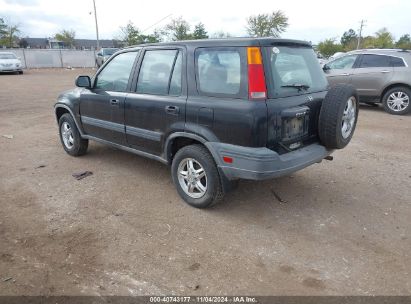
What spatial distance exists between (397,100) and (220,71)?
7.65 meters

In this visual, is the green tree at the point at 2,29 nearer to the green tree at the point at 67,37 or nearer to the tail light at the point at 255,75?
the green tree at the point at 67,37

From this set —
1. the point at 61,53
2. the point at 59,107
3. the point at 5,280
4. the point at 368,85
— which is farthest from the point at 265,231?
the point at 61,53

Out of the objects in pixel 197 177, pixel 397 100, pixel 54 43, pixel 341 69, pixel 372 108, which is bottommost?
pixel 372 108

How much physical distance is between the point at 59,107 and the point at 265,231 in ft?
13.1

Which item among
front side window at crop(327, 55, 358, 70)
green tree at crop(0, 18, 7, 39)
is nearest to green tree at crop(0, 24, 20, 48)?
green tree at crop(0, 18, 7, 39)

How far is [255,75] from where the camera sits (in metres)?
3.21

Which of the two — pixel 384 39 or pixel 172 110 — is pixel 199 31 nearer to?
pixel 384 39

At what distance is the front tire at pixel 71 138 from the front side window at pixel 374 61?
25.8 ft

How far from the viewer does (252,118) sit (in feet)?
10.3

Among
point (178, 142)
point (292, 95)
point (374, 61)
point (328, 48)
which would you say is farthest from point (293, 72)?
point (328, 48)

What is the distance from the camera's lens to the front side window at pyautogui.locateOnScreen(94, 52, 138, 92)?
4469 millimetres

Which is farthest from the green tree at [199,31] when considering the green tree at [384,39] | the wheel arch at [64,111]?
the wheel arch at [64,111]

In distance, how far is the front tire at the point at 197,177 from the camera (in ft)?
11.9

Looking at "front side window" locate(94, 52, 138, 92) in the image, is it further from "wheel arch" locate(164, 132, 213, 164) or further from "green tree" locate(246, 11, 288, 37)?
"green tree" locate(246, 11, 288, 37)
